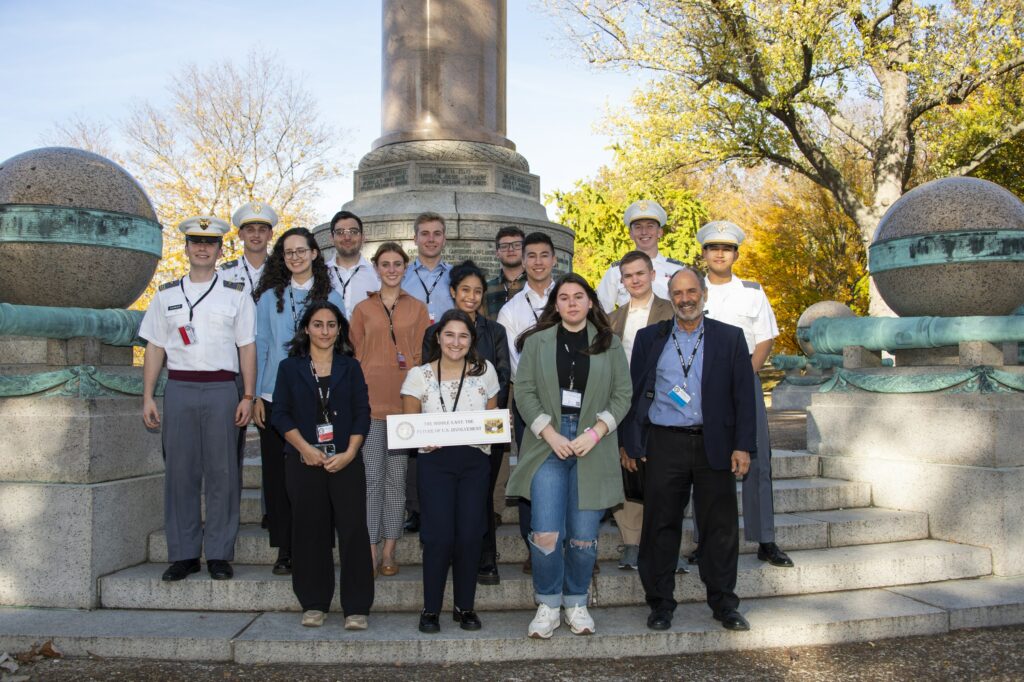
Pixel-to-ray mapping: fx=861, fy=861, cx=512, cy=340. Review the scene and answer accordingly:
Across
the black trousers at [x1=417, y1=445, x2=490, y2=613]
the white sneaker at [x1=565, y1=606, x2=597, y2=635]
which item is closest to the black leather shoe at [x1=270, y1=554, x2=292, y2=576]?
the black trousers at [x1=417, y1=445, x2=490, y2=613]

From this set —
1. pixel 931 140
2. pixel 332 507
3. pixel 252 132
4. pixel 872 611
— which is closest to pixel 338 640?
pixel 332 507

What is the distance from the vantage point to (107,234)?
595cm

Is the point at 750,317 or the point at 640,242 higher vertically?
the point at 640,242

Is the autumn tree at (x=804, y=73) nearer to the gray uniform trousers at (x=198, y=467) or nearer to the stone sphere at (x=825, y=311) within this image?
the stone sphere at (x=825, y=311)

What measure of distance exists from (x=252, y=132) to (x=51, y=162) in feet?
96.5

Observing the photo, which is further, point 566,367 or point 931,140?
point 931,140

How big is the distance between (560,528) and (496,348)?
48.3 inches

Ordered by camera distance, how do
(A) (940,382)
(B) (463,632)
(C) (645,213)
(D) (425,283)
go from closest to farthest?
(B) (463,632) → (C) (645,213) → (A) (940,382) → (D) (425,283)

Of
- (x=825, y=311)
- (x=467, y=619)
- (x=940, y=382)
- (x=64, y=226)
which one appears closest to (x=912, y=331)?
(x=940, y=382)

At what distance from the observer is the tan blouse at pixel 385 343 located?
209 inches

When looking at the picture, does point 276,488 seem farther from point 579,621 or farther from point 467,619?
point 579,621

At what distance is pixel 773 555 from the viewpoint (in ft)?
18.3

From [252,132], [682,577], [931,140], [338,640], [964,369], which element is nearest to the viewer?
[338,640]

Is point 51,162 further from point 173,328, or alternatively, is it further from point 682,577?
point 682,577
